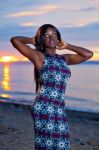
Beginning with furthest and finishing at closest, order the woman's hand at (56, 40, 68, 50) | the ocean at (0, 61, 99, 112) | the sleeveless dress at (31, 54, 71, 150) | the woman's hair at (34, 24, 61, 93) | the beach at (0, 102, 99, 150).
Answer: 1. the ocean at (0, 61, 99, 112)
2. the beach at (0, 102, 99, 150)
3. the woman's hand at (56, 40, 68, 50)
4. the woman's hair at (34, 24, 61, 93)
5. the sleeveless dress at (31, 54, 71, 150)

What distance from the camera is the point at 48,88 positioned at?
14.5ft

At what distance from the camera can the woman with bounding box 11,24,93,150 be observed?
441 centimetres

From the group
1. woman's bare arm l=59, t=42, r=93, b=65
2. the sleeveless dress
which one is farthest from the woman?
woman's bare arm l=59, t=42, r=93, b=65

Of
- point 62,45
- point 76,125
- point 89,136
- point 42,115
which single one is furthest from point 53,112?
point 76,125

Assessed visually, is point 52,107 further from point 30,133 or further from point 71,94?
point 71,94

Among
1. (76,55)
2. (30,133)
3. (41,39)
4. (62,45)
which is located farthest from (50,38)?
(30,133)

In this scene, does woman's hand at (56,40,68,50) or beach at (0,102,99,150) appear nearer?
woman's hand at (56,40,68,50)

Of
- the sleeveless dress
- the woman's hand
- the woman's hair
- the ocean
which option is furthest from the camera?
the ocean

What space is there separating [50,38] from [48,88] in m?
0.56

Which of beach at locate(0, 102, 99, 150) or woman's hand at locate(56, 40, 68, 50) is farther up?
woman's hand at locate(56, 40, 68, 50)

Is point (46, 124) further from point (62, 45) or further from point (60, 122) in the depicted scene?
point (62, 45)

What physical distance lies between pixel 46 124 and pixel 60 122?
15 centimetres

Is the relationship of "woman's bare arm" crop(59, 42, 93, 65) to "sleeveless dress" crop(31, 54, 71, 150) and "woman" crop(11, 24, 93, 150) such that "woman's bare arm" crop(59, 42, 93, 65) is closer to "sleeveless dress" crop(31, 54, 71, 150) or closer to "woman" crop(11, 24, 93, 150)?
"woman" crop(11, 24, 93, 150)

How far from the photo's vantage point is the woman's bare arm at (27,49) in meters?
4.48
